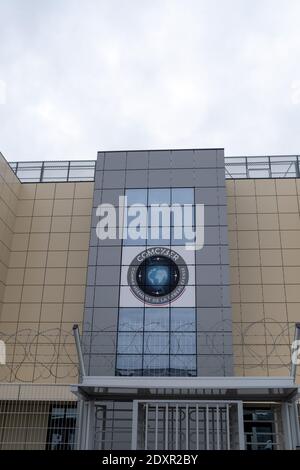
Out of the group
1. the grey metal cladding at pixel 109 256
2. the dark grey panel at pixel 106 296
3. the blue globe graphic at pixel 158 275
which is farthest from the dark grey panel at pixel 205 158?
the dark grey panel at pixel 106 296

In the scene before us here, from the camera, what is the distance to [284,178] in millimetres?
22828

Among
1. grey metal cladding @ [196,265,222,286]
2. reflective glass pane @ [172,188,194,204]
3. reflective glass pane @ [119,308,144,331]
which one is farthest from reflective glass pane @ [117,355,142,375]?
reflective glass pane @ [172,188,194,204]

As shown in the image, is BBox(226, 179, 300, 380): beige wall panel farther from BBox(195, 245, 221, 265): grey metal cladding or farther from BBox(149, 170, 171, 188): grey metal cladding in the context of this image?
BBox(149, 170, 171, 188): grey metal cladding

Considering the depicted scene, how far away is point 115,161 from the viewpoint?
22.0m

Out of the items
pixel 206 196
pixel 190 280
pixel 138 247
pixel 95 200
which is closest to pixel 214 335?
pixel 190 280

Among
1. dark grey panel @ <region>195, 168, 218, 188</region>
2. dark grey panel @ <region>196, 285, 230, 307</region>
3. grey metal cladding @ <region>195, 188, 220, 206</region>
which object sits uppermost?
dark grey panel @ <region>195, 168, 218, 188</region>

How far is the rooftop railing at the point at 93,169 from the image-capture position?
2364 cm

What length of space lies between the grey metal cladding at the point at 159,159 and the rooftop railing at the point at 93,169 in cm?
358

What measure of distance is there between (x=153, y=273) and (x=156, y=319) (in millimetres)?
1965

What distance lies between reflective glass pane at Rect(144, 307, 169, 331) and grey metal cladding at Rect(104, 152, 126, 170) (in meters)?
7.10

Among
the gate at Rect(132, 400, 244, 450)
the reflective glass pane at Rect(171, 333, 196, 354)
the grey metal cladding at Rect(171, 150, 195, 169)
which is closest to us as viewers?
the gate at Rect(132, 400, 244, 450)

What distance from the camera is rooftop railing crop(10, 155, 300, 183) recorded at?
23.6 metres

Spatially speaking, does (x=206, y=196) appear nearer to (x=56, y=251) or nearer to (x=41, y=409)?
(x=56, y=251)

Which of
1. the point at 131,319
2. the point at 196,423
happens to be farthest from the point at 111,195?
the point at 196,423
